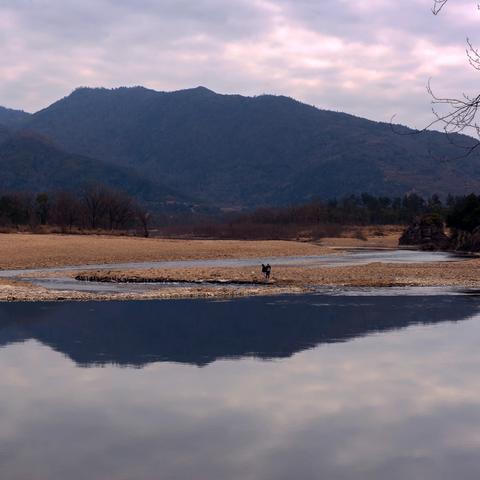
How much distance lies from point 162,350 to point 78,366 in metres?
3.07

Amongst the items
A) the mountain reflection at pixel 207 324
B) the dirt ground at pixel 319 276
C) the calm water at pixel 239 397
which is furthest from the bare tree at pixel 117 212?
the calm water at pixel 239 397

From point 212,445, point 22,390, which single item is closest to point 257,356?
point 22,390

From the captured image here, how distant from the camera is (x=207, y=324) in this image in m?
27.1

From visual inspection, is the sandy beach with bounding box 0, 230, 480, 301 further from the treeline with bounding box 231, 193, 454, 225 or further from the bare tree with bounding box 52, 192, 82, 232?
the treeline with bounding box 231, 193, 454, 225

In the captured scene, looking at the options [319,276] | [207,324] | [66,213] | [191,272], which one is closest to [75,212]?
[66,213]

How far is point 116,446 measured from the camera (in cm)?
1266

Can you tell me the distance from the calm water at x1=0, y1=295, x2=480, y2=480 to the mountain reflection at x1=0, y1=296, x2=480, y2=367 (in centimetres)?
9

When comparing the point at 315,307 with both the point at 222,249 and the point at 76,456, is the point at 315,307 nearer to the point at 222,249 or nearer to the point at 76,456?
the point at 76,456

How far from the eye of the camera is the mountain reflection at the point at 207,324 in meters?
21.9

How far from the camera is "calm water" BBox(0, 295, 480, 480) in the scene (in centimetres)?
1194

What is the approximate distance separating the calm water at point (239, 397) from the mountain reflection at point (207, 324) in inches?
3.7

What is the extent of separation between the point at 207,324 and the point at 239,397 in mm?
10936

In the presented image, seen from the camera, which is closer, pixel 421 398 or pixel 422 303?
pixel 421 398

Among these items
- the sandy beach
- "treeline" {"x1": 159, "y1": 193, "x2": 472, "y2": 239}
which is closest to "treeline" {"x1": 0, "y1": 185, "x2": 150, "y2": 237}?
"treeline" {"x1": 159, "y1": 193, "x2": 472, "y2": 239}
